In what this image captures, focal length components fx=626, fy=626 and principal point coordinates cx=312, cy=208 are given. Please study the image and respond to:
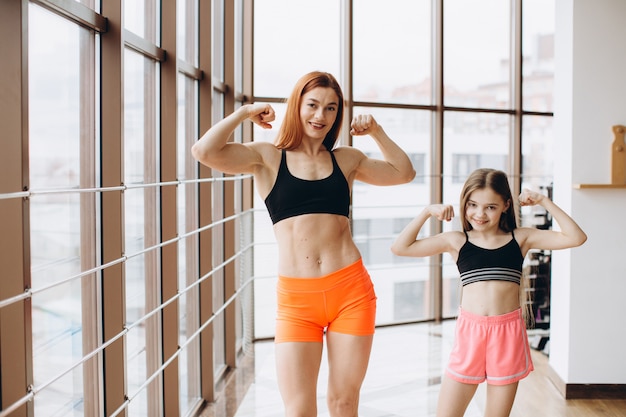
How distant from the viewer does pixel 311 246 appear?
189cm

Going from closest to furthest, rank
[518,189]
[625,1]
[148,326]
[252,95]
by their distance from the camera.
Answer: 1. [148,326]
2. [625,1]
3. [252,95]
4. [518,189]

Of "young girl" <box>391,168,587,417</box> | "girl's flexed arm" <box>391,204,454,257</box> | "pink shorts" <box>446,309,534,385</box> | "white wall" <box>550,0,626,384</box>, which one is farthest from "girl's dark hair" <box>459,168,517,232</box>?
"white wall" <box>550,0,626,384</box>

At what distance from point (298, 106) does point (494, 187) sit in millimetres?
799

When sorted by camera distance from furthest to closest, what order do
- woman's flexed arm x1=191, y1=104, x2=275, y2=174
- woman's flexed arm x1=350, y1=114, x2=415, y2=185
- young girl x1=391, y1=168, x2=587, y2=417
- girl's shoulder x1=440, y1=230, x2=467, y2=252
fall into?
girl's shoulder x1=440, y1=230, x2=467, y2=252 → young girl x1=391, y1=168, x2=587, y2=417 → woman's flexed arm x1=350, y1=114, x2=415, y2=185 → woman's flexed arm x1=191, y1=104, x2=275, y2=174

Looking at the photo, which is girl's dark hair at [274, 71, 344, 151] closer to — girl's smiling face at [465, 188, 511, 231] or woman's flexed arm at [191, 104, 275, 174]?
woman's flexed arm at [191, 104, 275, 174]

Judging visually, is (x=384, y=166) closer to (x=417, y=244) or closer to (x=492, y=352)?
(x=417, y=244)

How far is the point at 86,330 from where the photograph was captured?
6.52ft

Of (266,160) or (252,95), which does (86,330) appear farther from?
(252,95)

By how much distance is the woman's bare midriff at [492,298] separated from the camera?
7.15ft

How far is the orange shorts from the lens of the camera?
1870 millimetres

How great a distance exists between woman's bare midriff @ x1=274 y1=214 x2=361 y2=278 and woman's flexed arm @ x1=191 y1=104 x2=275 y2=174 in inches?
8.6

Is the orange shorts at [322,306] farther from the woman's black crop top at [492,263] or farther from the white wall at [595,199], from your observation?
the white wall at [595,199]

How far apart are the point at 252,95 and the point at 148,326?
2317 millimetres

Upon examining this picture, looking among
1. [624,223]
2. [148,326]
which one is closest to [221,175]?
[148,326]
